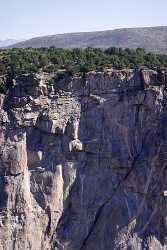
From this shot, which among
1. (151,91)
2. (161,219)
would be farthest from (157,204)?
(151,91)

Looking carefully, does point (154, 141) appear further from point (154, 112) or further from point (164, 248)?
point (164, 248)

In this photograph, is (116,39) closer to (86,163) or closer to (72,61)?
Result: (72,61)

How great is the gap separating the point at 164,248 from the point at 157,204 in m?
2.20

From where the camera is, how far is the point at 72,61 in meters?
28.3

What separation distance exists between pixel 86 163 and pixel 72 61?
21.4 ft

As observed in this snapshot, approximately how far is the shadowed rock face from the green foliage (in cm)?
114

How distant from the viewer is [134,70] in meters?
26.1

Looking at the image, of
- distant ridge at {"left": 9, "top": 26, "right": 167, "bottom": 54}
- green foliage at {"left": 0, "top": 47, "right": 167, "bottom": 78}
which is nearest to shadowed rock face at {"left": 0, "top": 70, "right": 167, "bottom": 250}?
green foliage at {"left": 0, "top": 47, "right": 167, "bottom": 78}

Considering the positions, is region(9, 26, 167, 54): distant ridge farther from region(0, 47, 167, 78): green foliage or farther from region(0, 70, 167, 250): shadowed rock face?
region(0, 70, 167, 250): shadowed rock face

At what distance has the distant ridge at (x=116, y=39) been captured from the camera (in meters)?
59.2

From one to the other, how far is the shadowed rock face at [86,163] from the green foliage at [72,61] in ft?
3.73

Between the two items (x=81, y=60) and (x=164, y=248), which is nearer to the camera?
(x=164, y=248)

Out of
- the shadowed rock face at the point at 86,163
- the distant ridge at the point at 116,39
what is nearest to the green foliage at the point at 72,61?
the shadowed rock face at the point at 86,163

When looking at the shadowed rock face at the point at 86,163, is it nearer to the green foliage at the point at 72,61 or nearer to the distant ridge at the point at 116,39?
the green foliage at the point at 72,61
